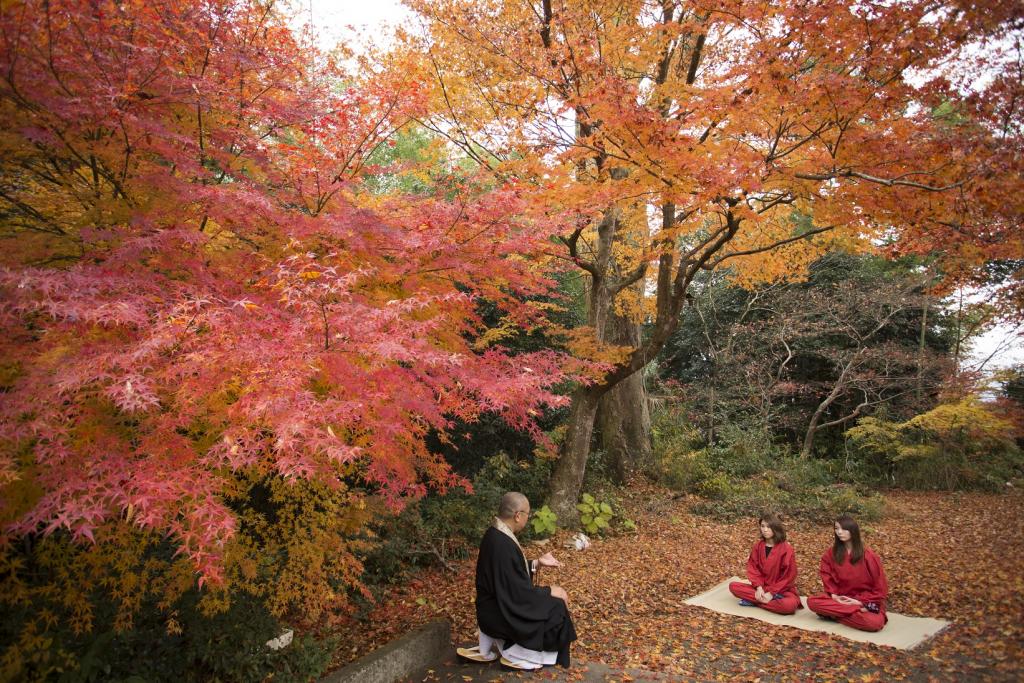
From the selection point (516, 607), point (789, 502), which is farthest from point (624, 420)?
point (516, 607)

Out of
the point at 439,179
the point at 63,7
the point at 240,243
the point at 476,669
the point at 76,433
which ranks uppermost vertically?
the point at 439,179

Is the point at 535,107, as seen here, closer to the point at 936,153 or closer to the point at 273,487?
the point at 936,153

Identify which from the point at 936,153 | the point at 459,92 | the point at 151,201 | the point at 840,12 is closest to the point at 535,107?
the point at 459,92

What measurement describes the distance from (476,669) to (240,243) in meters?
3.43

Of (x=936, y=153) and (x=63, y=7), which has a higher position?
(x=936, y=153)

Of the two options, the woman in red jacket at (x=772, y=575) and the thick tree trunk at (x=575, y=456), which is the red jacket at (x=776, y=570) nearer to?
the woman in red jacket at (x=772, y=575)

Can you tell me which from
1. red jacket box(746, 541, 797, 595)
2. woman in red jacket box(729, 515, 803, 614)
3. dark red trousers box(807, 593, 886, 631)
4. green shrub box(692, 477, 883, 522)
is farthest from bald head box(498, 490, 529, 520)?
green shrub box(692, 477, 883, 522)

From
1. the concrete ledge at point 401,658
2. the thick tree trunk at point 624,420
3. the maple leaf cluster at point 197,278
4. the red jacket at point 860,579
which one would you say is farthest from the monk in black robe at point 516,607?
the thick tree trunk at point 624,420

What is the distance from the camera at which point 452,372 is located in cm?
413

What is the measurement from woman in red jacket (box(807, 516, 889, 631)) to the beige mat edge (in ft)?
0.32

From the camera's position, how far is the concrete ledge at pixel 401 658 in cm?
392

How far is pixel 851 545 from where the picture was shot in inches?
216

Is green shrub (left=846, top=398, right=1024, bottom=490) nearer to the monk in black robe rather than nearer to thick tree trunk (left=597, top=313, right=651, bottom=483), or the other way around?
thick tree trunk (left=597, top=313, right=651, bottom=483)

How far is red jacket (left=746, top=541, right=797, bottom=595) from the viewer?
5.73m
